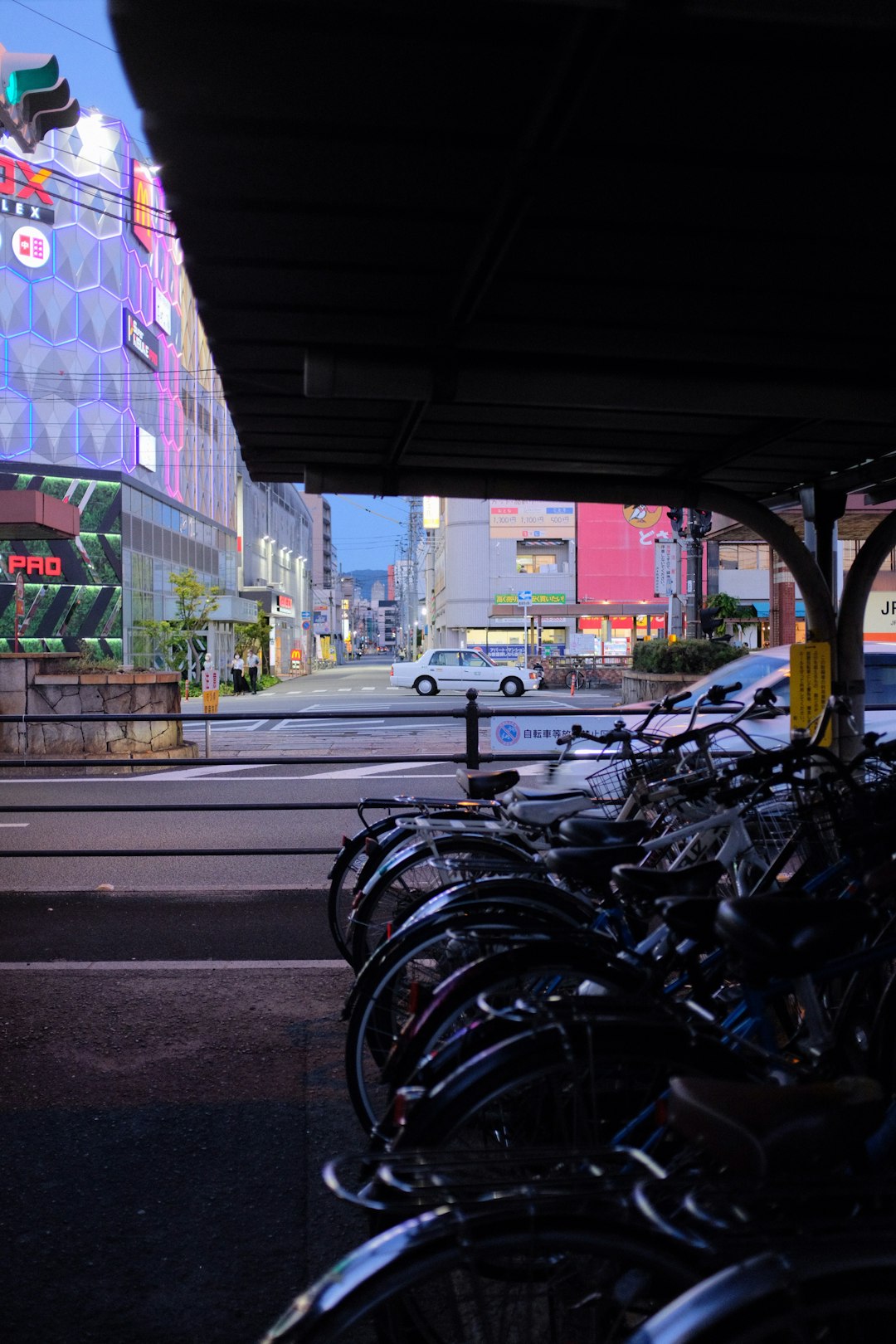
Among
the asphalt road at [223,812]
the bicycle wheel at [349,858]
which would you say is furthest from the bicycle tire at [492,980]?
the asphalt road at [223,812]

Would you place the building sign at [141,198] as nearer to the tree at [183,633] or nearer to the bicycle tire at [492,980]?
the tree at [183,633]

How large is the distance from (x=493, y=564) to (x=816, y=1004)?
7182 centimetres

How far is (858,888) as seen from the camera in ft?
10.1

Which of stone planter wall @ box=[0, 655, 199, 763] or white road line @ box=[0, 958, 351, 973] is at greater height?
stone planter wall @ box=[0, 655, 199, 763]

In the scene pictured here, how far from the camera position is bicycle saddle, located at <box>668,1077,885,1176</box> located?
161 centimetres

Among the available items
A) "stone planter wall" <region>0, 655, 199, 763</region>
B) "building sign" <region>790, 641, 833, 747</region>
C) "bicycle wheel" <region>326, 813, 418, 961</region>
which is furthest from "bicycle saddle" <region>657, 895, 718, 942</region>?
"stone planter wall" <region>0, 655, 199, 763</region>

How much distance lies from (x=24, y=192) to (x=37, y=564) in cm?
1355

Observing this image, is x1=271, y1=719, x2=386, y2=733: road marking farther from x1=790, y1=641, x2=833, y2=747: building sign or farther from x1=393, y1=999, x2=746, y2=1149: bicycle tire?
x1=393, y1=999, x2=746, y2=1149: bicycle tire

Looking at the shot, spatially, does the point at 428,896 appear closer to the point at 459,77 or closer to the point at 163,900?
the point at 459,77

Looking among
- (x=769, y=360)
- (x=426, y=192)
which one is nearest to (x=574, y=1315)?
(x=426, y=192)

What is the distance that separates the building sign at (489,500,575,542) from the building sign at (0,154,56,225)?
3835 centimetres

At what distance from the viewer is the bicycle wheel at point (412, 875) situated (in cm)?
406

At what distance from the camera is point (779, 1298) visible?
1.46 metres

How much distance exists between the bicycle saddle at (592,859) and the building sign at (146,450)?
39.5 meters
